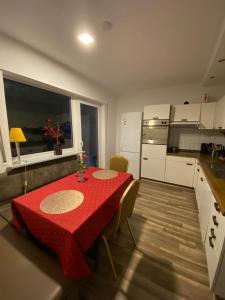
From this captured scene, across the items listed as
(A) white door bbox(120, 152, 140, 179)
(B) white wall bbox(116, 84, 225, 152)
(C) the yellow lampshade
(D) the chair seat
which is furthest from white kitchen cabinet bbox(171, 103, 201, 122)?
(D) the chair seat

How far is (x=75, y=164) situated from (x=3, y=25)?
1.96 metres

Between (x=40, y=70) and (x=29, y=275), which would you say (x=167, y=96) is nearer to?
(x=40, y=70)

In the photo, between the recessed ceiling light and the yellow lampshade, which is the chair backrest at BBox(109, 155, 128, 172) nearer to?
the yellow lampshade

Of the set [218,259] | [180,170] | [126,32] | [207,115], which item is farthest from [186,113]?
[218,259]

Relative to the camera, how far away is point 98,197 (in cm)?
128

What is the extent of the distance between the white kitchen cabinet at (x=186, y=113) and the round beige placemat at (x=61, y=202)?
2722 millimetres

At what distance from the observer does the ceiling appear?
1.14 metres

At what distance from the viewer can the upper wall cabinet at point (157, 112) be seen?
2.99m

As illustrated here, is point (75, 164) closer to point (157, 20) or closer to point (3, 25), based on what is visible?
point (3, 25)

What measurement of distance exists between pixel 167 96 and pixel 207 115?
1027 millimetres

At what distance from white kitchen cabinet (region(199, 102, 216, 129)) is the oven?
697mm

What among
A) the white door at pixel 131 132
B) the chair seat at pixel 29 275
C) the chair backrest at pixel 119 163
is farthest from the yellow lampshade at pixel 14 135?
the white door at pixel 131 132

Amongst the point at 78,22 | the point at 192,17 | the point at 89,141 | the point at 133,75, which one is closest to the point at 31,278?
the point at 78,22

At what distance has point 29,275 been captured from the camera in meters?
0.85
